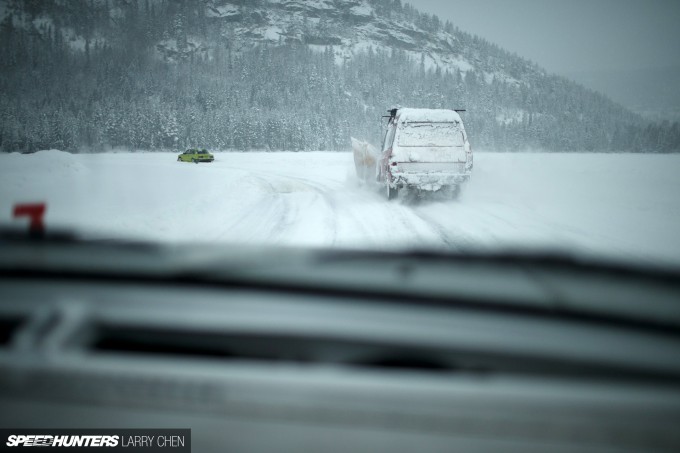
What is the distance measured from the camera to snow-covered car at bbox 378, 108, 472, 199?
1005cm

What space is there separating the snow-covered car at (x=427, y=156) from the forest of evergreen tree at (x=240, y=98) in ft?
49.4

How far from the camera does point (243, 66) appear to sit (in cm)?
11981

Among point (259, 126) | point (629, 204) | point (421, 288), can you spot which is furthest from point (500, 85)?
point (421, 288)

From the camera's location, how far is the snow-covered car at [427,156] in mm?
10055

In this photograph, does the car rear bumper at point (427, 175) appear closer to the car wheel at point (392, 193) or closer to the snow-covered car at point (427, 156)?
the snow-covered car at point (427, 156)

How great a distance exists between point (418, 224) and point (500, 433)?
667cm

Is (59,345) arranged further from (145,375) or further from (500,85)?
(500,85)

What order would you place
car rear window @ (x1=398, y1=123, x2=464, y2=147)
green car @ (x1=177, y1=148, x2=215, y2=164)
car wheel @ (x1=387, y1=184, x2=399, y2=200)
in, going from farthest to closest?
green car @ (x1=177, y1=148, x2=215, y2=164)
car wheel @ (x1=387, y1=184, x2=399, y2=200)
car rear window @ (x1=398, y1=123, x2=464, y2=147)

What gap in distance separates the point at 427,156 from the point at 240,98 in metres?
93.4

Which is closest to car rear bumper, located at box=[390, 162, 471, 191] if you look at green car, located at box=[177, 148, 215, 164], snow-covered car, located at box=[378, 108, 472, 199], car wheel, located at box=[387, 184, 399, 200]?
snow-covered car, located at box=[378, 108, 472, 199]

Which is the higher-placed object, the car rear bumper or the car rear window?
the car rear window

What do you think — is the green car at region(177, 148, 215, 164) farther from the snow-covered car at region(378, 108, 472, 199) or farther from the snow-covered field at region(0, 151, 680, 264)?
the snow-covered car at region(378, 108, 472, 199)

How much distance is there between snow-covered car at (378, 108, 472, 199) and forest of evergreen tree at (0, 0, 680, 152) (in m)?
15.1

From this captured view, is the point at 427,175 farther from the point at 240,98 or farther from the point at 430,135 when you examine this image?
the point at 240,98
